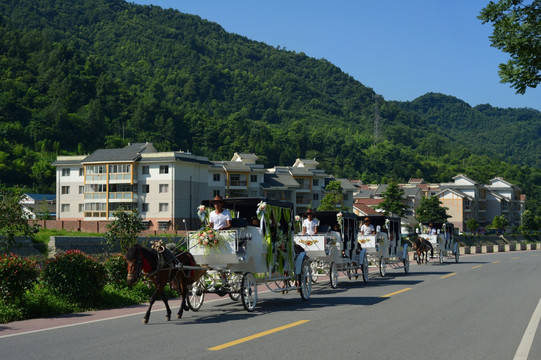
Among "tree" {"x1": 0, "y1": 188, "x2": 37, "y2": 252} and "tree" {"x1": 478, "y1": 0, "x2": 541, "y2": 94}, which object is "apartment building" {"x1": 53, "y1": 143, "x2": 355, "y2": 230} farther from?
"tree" {"x1": 478, "y1": 0, "x2": 541, "y2": 94}

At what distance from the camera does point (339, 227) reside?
22.7m

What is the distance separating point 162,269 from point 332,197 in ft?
262

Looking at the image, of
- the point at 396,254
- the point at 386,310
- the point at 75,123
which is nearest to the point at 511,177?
the point at 75,123

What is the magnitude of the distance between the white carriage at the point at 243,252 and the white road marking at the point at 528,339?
5.66 meters

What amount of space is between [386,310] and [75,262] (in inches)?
284

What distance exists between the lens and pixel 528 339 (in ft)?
35.3

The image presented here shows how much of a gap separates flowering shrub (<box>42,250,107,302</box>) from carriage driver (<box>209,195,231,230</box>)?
3.02m

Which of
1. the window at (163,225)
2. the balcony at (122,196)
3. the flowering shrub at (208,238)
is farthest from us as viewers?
the balcony at (122,196)

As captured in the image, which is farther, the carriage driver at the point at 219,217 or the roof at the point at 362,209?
the roof at the point at 362,209

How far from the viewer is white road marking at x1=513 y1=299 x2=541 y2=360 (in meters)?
9.34

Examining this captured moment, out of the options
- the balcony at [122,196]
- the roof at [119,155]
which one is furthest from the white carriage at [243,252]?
the roof at [119,155]

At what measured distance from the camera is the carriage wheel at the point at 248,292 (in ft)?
46.1

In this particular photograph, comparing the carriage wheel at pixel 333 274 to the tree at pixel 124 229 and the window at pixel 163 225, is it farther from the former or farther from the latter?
the window at pixel 163 225

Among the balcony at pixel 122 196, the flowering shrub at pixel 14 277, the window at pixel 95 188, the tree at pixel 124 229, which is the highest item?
the window at pixel 95 188
